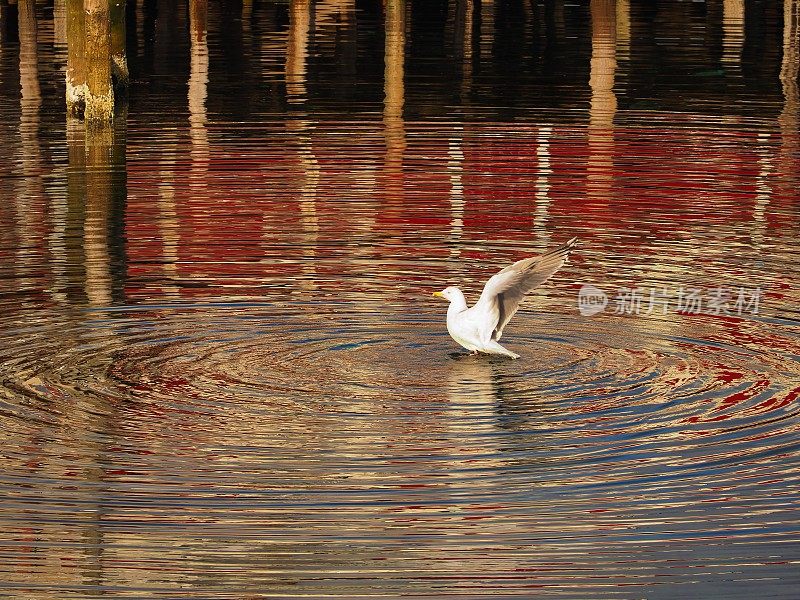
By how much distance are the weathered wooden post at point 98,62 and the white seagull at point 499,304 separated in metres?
10.1

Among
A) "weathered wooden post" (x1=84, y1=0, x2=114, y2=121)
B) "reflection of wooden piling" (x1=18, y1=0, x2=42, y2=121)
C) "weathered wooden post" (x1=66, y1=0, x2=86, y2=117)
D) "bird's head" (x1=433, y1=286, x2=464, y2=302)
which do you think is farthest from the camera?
"reflection of wooden piling" (x1=18, y1=0, x2=42, y2=121)

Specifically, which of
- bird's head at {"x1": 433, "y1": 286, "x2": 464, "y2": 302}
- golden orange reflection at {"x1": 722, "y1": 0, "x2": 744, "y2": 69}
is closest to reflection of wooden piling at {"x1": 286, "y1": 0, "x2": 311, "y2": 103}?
golden orange reflection at {"x1": 722, "y1": 0, "x2": 744, "y2": 69}

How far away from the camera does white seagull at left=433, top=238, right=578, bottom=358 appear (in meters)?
10.8

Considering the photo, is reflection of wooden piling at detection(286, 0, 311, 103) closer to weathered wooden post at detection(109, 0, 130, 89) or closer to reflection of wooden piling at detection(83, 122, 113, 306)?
weathered wooden post at detection(109, 0, 130, 89)

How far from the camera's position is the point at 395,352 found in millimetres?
11141

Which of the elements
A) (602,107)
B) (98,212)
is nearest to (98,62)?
(98,212)

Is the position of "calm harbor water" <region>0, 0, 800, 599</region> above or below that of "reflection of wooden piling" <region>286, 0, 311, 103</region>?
below

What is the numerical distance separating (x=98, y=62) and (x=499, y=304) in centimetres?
1051

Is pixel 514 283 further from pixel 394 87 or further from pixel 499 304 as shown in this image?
pixel 394 87

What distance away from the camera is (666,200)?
55.3 feet

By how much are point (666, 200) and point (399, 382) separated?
696 centimetres

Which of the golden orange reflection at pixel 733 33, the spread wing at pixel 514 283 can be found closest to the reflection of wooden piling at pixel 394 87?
the golden orange reflection at pixel 733 33

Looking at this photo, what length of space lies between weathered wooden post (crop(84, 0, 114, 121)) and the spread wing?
10.2 metres

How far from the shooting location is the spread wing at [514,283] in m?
10.8
